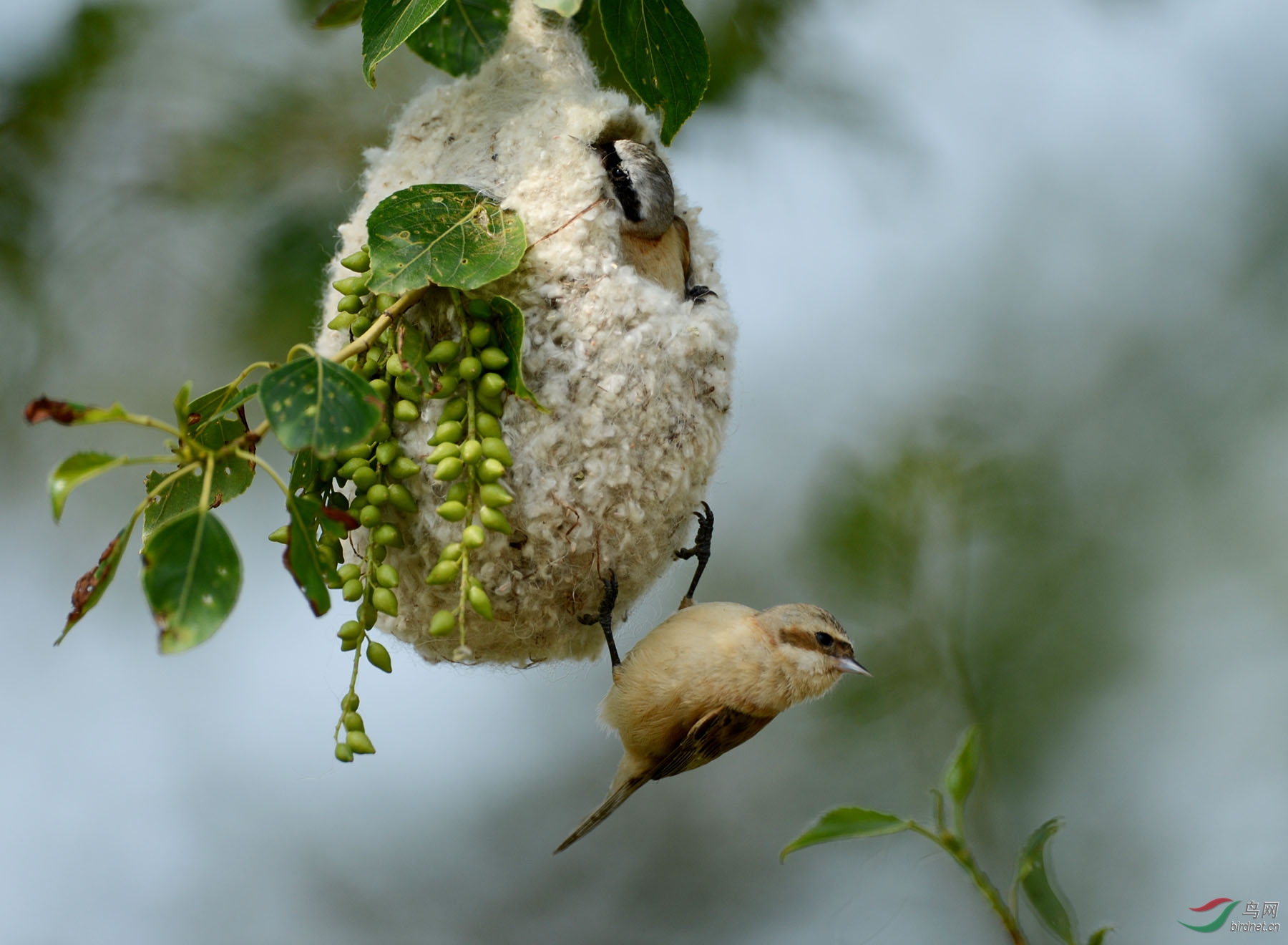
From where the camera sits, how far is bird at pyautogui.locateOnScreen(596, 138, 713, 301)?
1.35 m

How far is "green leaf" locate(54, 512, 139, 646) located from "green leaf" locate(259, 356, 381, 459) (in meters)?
0.18

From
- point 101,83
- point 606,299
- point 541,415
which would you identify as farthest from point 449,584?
point 101,83

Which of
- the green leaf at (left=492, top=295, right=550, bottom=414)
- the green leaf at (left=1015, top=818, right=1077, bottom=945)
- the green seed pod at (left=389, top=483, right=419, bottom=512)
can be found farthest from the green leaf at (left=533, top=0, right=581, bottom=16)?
the green leaf at (left=1015, top=818, right=1077, bottom=945)

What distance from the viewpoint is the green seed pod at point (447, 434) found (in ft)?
3.55

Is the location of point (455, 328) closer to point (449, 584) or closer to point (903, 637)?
point (449, 584)

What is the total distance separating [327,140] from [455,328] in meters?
1.19

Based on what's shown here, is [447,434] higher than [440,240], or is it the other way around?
[440,240]

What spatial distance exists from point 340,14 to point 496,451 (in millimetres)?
871

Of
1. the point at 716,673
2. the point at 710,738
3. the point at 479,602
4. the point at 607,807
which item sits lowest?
the point at 607,807

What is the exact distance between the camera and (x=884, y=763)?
2.76m

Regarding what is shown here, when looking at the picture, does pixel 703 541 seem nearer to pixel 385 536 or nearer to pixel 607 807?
pixel 607 807

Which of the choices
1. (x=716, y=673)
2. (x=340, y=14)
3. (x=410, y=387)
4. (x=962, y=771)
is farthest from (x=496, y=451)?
(x=340, y=14)

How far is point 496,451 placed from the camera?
3.57ft

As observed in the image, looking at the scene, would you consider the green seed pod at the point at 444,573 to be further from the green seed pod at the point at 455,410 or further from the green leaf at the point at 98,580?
the green leaf at the point at 98,580
